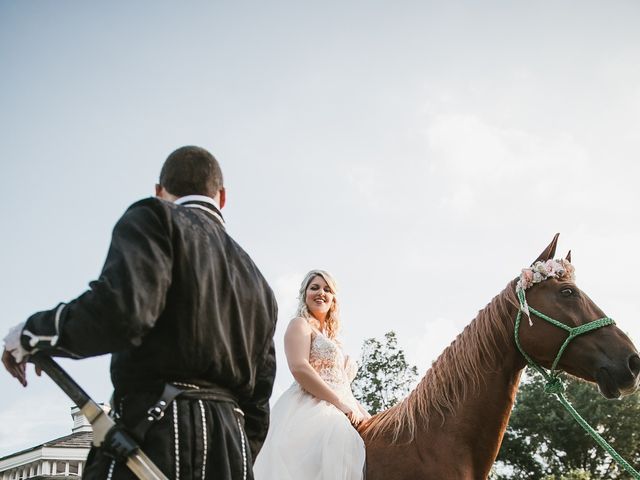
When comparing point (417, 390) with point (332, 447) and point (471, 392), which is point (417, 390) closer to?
point (471, 392)

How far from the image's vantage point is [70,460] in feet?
57.3

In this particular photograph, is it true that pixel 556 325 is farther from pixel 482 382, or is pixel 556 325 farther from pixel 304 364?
pixel 304 364

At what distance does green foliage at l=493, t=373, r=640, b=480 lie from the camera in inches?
1427

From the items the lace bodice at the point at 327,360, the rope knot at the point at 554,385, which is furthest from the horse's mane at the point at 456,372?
the lace bodice at the point at 327,360

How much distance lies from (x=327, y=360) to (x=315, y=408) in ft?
1.92

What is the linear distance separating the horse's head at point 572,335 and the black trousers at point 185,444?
2.97 meters

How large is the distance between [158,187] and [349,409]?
3006mm

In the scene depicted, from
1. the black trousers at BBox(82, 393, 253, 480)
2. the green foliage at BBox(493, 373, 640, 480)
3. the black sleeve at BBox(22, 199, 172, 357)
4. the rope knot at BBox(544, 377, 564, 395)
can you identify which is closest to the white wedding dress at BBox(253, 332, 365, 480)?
the rope knot at BBox(544, 377, 564, 395)

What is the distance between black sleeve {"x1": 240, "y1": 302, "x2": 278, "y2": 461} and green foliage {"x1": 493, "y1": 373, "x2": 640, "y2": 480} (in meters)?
36.5

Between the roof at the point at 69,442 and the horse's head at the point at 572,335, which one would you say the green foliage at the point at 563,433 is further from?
the horse's head at the point at 572,335

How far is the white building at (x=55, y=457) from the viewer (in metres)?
17.4

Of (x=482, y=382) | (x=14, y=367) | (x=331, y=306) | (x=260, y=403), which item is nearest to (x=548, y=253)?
(x=482, y=382)

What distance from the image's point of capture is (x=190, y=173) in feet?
10.2

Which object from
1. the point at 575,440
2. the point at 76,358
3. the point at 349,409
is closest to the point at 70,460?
the point at 349,409
